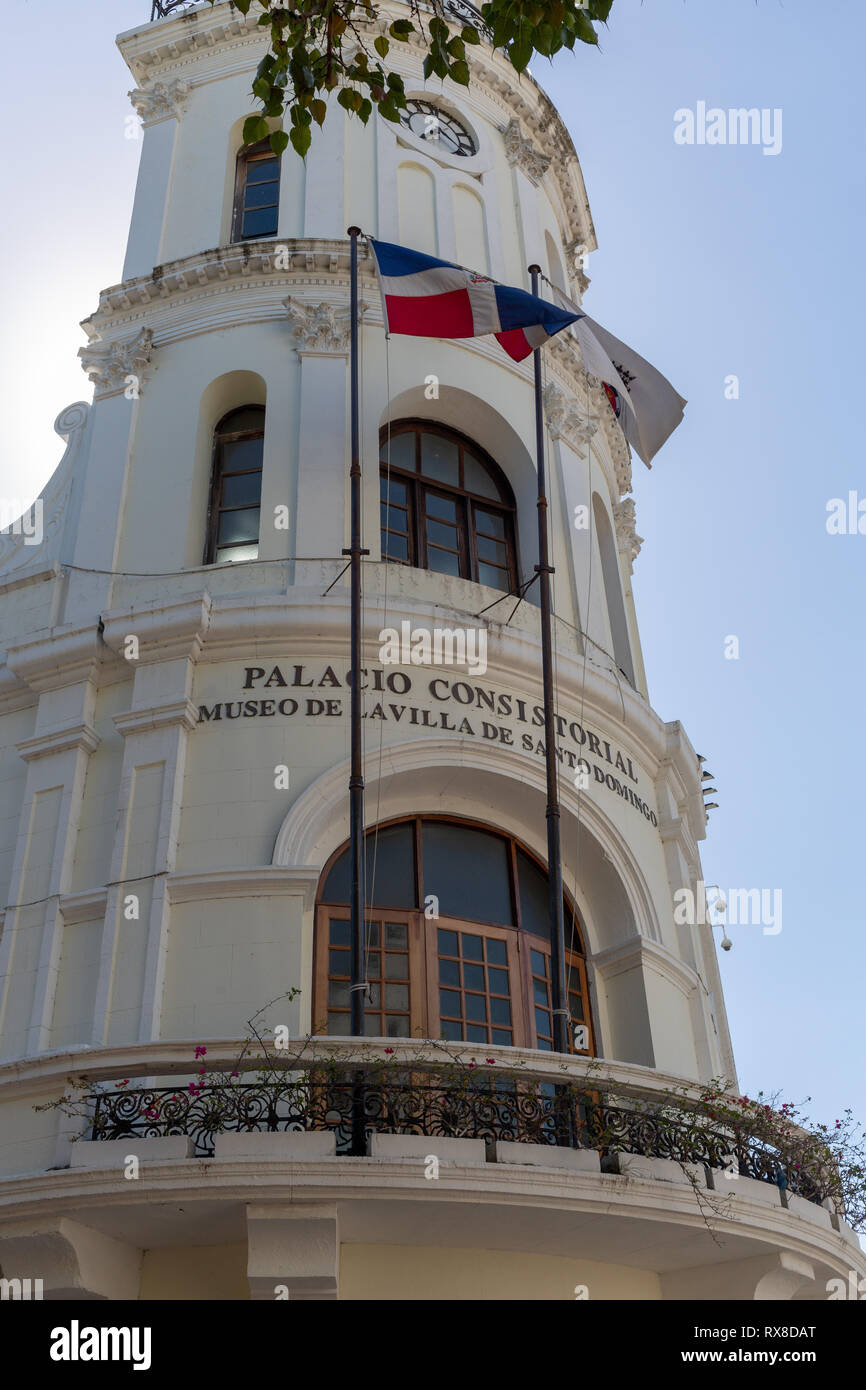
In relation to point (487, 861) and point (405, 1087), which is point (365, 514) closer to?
point (487, 861)

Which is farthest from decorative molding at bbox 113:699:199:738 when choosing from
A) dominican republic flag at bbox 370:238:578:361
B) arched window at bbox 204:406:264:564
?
dominican republic flag at bbox 370:238:578:361

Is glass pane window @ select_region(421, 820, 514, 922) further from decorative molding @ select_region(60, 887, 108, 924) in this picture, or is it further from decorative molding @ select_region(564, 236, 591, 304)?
decorative molding @ select_region(564, 236, 591, 304)

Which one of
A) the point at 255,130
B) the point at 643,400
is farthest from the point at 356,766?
the point at 643,400

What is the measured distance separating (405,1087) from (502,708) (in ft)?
17.3

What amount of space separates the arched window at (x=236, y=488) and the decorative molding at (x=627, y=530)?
19.0 ft

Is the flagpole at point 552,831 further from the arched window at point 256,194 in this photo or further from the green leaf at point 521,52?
the green leaf at point 521,52

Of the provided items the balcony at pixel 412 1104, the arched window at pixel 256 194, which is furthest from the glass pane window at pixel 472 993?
the arched window at pixel 256 194

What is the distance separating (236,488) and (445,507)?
2594 millimetres

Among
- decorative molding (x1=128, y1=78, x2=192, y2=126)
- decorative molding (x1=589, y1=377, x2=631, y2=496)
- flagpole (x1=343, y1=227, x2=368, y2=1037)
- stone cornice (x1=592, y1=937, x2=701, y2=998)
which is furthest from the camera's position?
decorative molding (x1=128, y1=78, x2=192, y2=126)

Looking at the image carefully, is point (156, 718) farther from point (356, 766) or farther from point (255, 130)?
point (255, 130)

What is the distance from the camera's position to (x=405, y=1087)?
10.9 meters

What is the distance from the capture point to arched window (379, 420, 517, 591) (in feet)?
55.1

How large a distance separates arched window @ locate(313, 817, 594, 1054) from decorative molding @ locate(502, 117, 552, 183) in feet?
37.6
